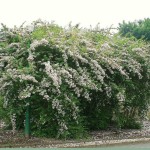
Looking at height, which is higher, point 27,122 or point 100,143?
point 27,122

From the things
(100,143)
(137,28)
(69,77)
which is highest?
(137,28)

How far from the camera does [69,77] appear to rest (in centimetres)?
1175

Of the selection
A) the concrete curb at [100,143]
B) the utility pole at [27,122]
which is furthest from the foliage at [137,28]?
the utility pole at [27,122]

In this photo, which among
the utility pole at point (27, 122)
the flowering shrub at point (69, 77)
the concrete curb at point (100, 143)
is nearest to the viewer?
the concrete curb at point (100, 143)

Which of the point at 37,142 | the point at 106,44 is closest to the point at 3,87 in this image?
the point at 37,142

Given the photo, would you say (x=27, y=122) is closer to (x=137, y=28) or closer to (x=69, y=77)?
(x=69, y=77)

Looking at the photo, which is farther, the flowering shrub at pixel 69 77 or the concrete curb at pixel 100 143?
the flowering shrub at pixel 69 77

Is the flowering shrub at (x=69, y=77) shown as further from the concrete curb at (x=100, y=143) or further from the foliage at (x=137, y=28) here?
the foliage at (x=137, y=28)

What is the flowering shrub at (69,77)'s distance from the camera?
11.5 meters

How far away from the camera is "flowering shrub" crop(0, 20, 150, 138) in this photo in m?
11.5

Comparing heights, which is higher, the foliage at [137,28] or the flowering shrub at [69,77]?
the foliage at [137,28]

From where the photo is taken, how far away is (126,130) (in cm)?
1434

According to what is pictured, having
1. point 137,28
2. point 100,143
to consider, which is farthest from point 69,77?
point 137,28

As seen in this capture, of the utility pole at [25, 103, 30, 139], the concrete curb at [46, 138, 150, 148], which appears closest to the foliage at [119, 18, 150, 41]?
the concrete curb at [46, 138, 150, 148]
